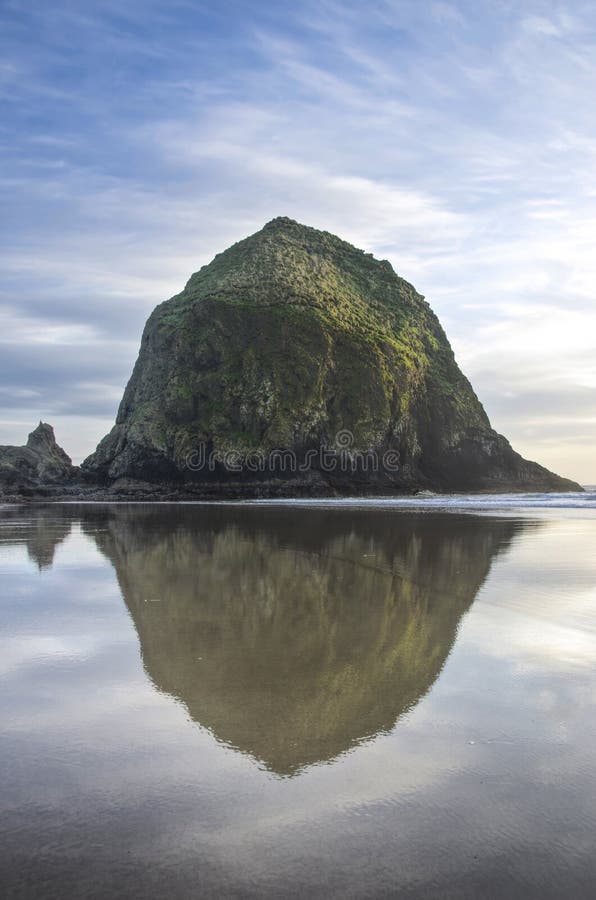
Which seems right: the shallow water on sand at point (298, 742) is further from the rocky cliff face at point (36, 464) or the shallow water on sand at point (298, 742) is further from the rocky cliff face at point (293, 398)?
the rocky cliff face at point (36, 464)

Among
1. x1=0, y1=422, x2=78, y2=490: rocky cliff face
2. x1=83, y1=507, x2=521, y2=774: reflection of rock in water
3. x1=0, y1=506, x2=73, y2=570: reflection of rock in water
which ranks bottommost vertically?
x1=0, y1=506, x2=73, y2=570: reflection of rock in water

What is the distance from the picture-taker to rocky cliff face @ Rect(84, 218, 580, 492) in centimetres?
5953

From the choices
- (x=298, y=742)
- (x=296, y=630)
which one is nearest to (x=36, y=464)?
(x=296, y=630)

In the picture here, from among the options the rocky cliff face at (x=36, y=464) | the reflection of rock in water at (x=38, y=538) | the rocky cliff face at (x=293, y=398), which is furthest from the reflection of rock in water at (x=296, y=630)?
the rocky cliff face at (x=36, y=464)

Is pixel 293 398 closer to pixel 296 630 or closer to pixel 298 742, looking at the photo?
pixel 296 630

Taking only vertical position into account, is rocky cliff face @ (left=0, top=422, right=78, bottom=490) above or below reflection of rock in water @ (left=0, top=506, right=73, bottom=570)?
above

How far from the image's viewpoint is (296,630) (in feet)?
22.2

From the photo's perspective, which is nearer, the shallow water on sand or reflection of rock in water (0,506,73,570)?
the shallow water on sand

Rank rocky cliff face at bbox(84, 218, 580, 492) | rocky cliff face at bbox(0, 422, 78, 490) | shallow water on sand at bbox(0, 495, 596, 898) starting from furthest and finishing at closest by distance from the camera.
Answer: rocky cliff face at bbox(0, 422, 78, 490) < rocky cliff face at bbox(84, 218, 580, 492) < shallow water on sand at bbox(0, 495, 596, 898)

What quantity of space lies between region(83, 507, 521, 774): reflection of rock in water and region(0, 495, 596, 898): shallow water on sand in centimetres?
3

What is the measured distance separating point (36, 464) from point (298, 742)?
75823mm

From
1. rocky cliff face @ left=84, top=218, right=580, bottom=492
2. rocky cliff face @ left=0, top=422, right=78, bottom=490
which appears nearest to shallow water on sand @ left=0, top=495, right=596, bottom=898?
rocky cliff face @ left=84, top=218, right=580, bottom=492

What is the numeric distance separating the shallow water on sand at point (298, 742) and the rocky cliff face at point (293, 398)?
49.8 m

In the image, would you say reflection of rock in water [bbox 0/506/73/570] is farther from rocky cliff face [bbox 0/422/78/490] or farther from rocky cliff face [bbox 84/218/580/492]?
rocky cliff face [bbox 0/422/78/490]
